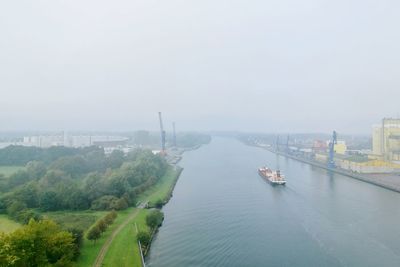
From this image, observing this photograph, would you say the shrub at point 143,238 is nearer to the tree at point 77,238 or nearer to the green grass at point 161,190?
the tree at point 77,238

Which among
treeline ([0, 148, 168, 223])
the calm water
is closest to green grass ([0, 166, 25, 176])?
treeline ([0, 148, 168, 223])

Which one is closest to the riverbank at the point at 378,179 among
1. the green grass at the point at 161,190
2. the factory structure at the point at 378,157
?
the factory structure at the point at 378,157

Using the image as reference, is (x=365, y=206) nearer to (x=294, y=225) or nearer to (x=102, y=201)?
(x=294, y=225)

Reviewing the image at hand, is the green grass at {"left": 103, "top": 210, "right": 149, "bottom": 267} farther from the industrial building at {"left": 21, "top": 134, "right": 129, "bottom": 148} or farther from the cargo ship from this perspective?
the industrial building at {"left": 21, "top": 134, "right": 129, "bottom": 148}

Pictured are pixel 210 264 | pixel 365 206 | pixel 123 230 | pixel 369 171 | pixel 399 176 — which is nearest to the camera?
pixel 210 264

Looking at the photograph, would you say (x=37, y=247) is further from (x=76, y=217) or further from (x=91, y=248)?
(x=76, y=217)

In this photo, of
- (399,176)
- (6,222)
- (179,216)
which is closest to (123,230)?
(179,216)

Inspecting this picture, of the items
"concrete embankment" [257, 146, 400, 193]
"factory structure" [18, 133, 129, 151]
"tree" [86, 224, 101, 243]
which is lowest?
"tree" [86, 224, 101, 243]
